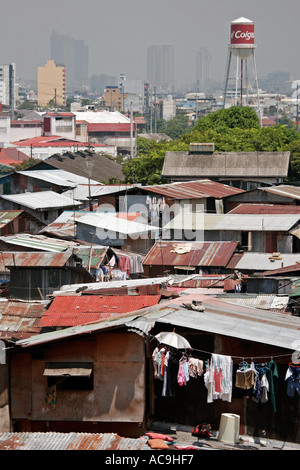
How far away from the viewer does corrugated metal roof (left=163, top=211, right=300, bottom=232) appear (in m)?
25.5

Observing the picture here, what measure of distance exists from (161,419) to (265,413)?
1.36 m

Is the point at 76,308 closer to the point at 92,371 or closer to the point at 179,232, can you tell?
the point at 92,371

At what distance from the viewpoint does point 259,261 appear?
22.8 meters

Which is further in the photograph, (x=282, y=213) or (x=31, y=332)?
(x=282, y=213)

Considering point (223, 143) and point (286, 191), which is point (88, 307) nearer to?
point (286, 191)

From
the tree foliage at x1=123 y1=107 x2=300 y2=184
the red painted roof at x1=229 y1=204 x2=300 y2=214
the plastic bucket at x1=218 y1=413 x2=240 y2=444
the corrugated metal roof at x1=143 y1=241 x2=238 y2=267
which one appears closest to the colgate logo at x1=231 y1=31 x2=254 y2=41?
the tree foliage at x1=123 y1=107 x2=300 y2=184

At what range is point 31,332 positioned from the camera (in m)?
15.4

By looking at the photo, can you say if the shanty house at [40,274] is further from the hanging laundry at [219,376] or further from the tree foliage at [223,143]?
the tree foliage at [223,143]

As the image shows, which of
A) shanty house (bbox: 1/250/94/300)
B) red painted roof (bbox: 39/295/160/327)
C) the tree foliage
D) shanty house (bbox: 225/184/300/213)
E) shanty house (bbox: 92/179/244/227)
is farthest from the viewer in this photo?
the tree foliage

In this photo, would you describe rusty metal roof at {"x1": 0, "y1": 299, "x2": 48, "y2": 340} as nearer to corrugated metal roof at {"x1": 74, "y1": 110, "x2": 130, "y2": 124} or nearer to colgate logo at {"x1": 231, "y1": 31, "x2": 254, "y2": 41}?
colgate logo at {"x1": 231, "y1": 31, "x2": 254, "y2": 41}

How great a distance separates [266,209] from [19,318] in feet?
44.9

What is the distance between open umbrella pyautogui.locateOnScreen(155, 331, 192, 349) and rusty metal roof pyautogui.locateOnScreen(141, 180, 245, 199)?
19.6 m

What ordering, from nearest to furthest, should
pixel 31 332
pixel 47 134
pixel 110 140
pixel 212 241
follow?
pixel 31 332 → pixel 212 241 → pixel 47 134 → pixel 110 140

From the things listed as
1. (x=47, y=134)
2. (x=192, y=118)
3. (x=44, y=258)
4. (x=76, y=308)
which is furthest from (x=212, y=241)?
(x=192, y=118)
